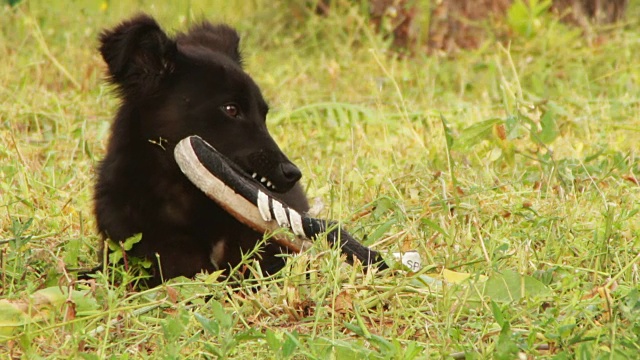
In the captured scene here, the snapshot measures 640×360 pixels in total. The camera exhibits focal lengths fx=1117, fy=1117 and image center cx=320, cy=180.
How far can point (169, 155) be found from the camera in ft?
12.7

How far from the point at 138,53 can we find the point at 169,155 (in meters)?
0.38

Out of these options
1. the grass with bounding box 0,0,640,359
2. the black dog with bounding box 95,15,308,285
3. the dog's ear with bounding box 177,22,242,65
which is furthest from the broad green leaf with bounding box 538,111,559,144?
the black dog with bounding box 95,15,308,285

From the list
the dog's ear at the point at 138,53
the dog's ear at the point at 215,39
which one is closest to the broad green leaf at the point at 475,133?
the dog's ear at the point at 215,39

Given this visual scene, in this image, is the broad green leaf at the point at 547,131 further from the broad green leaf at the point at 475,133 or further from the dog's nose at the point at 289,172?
the dog's nose at the point at 289,172

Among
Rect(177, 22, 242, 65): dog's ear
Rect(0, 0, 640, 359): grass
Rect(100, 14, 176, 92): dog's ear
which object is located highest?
Rect(100, 14, 176, 92): dog's ear

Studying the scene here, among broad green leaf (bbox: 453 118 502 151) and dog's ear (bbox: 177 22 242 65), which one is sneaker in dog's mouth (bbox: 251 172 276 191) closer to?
dog's ear (bbox: 177 22 242 65)

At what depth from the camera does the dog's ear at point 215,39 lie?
4473 mm

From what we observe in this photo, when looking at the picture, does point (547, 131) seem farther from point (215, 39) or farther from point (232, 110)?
point (232, 110)

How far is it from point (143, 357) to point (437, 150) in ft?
8.80

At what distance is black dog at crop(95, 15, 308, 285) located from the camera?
384 cm

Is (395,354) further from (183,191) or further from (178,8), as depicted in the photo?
(178,8)

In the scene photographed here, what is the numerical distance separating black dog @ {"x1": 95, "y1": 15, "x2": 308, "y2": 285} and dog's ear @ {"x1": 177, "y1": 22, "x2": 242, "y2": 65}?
19.0 inches

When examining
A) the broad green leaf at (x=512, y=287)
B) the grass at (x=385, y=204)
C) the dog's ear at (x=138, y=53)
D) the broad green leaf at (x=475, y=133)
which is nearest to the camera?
the grass at (x=385, y=204)

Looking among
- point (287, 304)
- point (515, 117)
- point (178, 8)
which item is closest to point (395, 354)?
point (287, 304)
